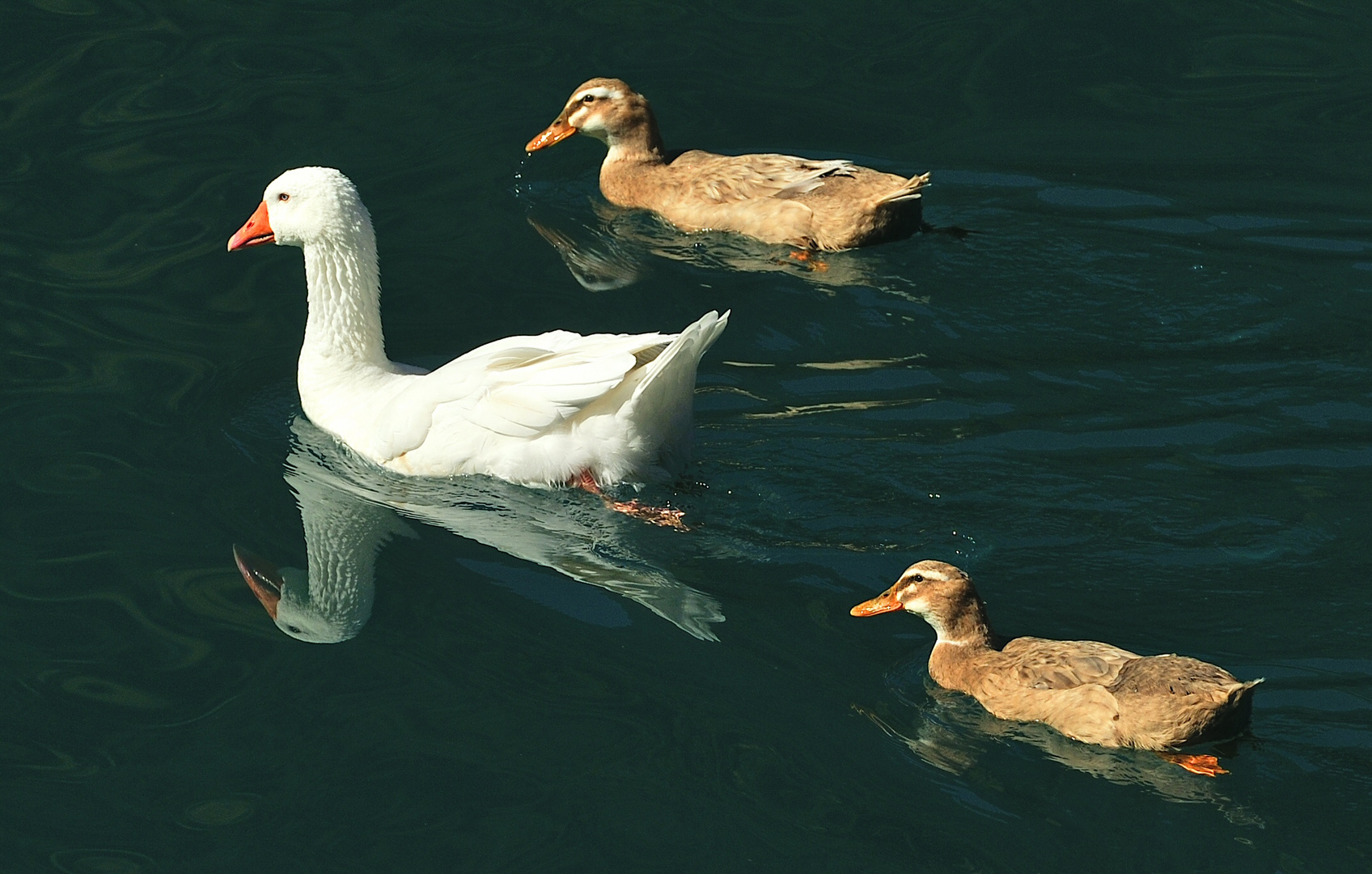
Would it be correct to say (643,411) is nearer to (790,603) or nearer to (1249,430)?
(790,603)

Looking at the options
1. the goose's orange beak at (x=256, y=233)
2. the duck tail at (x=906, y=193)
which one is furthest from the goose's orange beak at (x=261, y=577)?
the duck tail at (x=906, y=193)

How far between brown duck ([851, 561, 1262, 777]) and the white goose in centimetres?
156

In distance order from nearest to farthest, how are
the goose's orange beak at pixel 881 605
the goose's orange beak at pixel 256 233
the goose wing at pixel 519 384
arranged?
the goose's orange beak at pixel 881 605 < the goose wing at pixel 519 384 < the goose's orange beak at pixel 256 233

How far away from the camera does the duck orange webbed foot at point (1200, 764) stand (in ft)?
20.9

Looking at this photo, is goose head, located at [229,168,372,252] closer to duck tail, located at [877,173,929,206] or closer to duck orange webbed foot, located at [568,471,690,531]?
duck orange webbed foot, located at [568,471,690,531]

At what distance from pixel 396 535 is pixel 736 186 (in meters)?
4.31

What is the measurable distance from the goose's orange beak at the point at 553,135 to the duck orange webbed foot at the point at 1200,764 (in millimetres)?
7286

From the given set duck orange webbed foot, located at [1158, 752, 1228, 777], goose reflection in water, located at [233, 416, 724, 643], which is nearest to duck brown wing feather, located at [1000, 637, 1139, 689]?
duck orange webbed foot, located at [1158, 752, 1228, 777]

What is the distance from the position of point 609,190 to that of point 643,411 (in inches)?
165

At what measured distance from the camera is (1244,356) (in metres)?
9.45

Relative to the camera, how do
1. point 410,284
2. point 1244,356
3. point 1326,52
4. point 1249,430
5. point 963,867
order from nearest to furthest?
1. point 963,867
2. point 1249,430
3. point 1244,356
4. point 410,284
5. point 1326,52

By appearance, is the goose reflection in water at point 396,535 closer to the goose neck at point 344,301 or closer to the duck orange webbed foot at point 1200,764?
the goose neck at point 344,301

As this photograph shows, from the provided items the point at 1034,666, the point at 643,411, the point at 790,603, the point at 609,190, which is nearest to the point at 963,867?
the point at 1034,666

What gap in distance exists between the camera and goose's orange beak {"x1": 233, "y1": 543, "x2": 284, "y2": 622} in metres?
7.54
